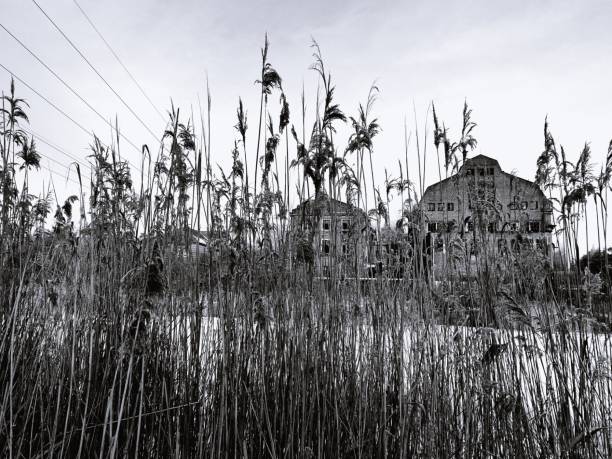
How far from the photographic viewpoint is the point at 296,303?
1.60 metres

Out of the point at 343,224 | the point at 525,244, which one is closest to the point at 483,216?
the point at 343,224

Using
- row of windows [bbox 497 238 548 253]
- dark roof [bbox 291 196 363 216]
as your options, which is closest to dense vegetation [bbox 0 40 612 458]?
dark roof [bbox 291 196 363 216]

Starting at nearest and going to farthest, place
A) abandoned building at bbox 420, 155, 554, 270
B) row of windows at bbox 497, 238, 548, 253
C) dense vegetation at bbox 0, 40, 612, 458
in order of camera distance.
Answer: dense vegetation at bbox 0, 40, 612, 458, abandoned building at bbox 420, 155, 554, 270, row of windows at bbox 497, 238, 548, 253

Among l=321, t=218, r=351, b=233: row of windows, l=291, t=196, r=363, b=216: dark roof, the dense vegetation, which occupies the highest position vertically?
l=291, t=196, r=363, b=216: dark roof

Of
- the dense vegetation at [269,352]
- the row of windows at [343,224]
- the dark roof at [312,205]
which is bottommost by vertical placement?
the dense vegetation at [269,352]

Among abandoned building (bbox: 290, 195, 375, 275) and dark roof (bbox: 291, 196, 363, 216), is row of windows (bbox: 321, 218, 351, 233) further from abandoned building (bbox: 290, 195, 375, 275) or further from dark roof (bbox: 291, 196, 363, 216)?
dark roof (bbox: 291, 196, 363, 216)

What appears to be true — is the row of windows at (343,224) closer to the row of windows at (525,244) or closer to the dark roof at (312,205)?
the dark roof at (312,205)

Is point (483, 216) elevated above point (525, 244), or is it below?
above

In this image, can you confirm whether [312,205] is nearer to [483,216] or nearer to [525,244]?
[483,216]

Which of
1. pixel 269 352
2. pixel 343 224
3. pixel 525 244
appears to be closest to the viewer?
pixel 269 352

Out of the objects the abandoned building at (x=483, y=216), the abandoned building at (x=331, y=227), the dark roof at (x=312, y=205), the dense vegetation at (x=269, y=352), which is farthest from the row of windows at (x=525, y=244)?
the dark roof at (x=312, y=205)

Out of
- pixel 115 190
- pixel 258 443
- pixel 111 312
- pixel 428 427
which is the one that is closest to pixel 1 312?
pixel 111 312

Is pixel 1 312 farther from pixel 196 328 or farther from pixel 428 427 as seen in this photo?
pixel 428 427

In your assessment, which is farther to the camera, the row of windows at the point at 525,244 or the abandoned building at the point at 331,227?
the row of windows at the point at 525,244
